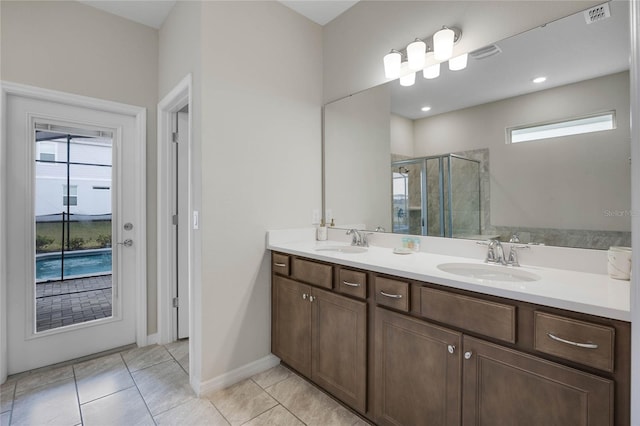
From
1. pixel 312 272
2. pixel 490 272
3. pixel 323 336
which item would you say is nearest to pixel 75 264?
pixel 312 272

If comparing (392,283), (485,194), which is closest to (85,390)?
(392,283)

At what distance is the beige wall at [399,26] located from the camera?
61.0 inches

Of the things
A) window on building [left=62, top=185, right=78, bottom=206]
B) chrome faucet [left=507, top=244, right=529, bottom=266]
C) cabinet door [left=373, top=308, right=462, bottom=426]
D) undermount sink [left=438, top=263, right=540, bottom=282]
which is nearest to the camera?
cabinet door [left=373, top=308, right=462, bottom=426]

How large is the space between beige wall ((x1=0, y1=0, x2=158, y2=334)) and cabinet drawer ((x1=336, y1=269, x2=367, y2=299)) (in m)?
1.85

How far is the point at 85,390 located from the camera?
1970 mm

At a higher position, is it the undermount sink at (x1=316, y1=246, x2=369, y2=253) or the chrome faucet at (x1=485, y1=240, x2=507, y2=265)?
the chrome faucet at (x1=485, y1=240, x2=507, y2=265)

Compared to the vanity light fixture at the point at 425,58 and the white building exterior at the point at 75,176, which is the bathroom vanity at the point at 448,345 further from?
the white building exterior at the point at 75,176

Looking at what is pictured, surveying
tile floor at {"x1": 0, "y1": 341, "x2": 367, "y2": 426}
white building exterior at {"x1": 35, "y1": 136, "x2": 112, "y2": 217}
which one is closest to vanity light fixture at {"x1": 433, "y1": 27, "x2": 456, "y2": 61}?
tile floor at {"x1": 0, "y1": 341, "x2": 367, "y2": 426}

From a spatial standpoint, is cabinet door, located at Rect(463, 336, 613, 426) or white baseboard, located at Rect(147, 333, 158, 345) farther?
white baseboard, located at Rect(147, 333, 158, 345)

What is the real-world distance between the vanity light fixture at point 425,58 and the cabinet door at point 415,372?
1.51 meters

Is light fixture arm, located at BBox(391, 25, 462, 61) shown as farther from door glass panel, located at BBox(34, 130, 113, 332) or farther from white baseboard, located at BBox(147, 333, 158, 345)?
white baseboard, located at BBox(147, 333, 158, 345)

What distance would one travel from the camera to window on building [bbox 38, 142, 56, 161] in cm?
224

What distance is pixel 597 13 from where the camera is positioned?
4.44ft

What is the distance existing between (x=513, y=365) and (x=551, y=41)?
151 cm
